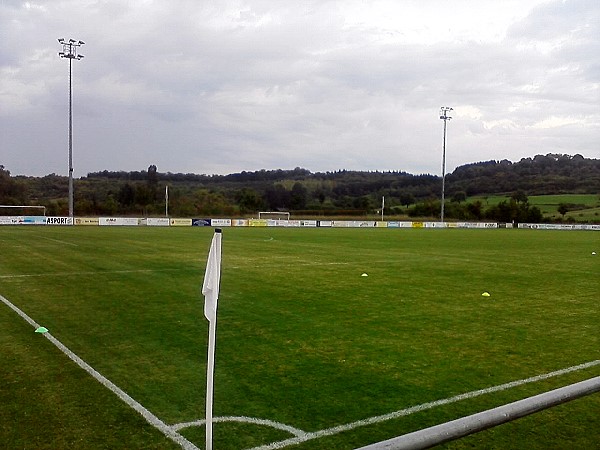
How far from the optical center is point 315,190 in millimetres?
133375

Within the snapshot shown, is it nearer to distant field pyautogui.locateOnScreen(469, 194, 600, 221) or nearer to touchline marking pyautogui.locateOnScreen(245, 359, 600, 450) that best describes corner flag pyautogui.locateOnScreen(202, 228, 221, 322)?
touchline marking pyautogui.locateOnScreen(245, 359, 600, 450)

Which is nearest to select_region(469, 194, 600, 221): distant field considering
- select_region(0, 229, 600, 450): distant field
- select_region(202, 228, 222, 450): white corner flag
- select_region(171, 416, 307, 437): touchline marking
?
select_region(0, 229, 600, 450): distant field

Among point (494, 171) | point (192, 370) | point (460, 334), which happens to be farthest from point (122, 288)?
point (494, 171)

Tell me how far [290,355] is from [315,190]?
126732 mm

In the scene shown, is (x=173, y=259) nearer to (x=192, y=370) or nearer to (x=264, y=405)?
(x=192, y=370)

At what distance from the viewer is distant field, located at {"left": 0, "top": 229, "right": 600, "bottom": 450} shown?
15.5 feet

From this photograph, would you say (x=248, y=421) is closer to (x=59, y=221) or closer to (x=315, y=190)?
(x=59, y=221)

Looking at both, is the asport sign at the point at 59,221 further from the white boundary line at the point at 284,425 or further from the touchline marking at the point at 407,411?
the touchline marking at the point at 407,411

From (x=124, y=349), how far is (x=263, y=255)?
1531 cm

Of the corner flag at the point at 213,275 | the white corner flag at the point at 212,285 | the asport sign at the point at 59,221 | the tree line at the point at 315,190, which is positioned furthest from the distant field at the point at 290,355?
the tree line at the point at 315,190

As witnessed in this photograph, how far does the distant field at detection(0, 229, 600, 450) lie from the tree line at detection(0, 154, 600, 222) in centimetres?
5699

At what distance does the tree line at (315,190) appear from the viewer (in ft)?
263

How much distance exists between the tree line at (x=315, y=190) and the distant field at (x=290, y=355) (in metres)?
57.0

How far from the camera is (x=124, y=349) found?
7.30m
